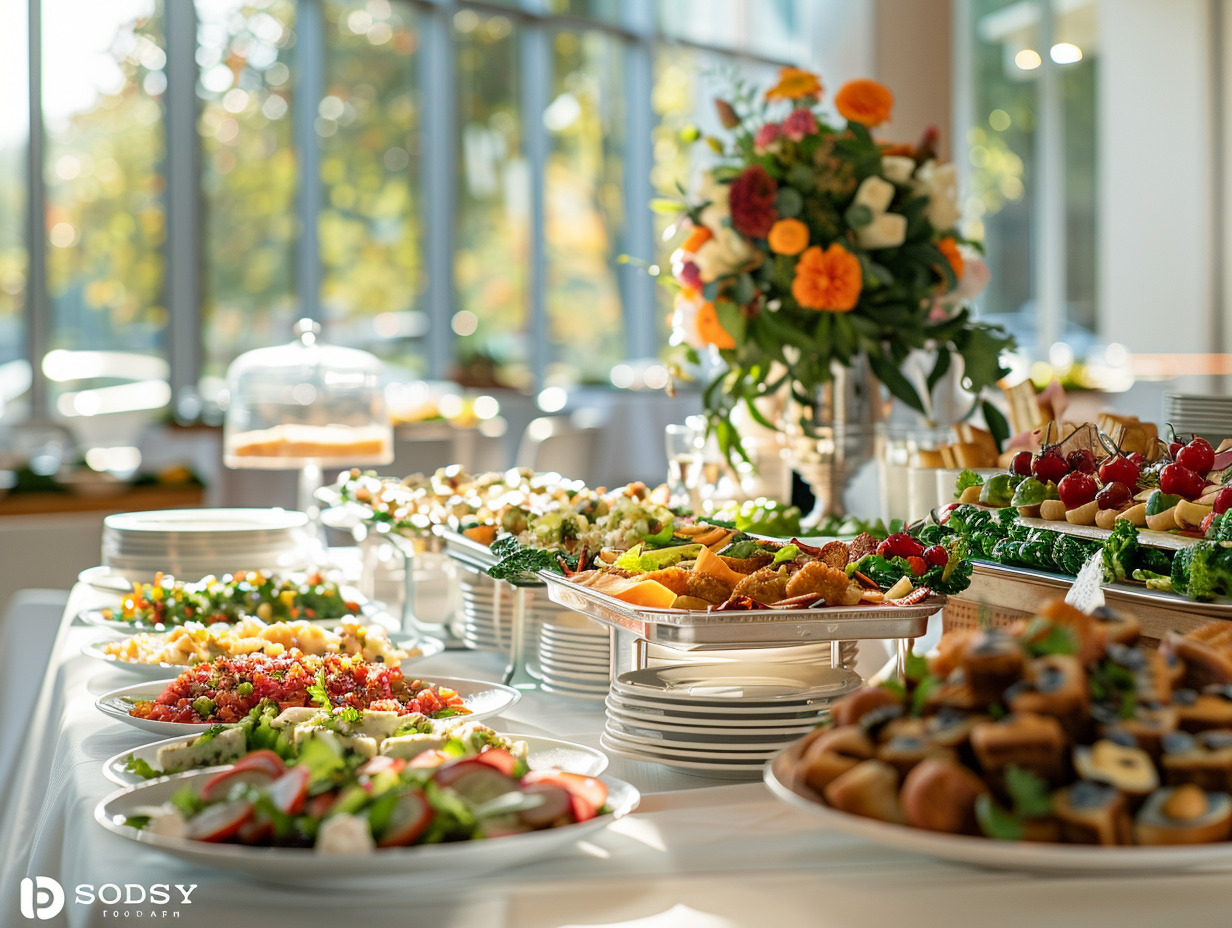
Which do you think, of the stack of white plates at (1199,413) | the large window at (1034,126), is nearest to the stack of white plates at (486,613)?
the stack of white plates at (1199,413)

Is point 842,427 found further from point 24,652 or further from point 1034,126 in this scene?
point 1034,126

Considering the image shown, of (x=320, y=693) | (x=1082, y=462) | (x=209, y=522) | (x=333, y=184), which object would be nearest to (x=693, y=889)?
(x=320, y=693)

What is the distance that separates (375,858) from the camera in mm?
771

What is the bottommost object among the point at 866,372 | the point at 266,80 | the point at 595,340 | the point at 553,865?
the point at 553,865

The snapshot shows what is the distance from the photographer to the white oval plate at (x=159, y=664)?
1.40 metres

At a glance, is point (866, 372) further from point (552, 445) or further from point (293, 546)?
point (552, 445)

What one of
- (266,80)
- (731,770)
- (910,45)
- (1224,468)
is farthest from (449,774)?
(266,80)

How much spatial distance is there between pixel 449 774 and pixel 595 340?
28.4 feet

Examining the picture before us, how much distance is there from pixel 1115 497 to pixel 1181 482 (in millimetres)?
68

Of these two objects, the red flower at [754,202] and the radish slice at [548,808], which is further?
the red flower at [754,202]

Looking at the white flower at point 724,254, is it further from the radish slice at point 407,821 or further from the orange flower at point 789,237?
the radish slice at point 407,821

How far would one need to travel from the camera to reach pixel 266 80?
7.39m

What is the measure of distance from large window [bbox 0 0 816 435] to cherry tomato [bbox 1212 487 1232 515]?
4829 millimetres

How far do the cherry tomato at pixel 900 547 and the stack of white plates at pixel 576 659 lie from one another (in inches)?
11.9
